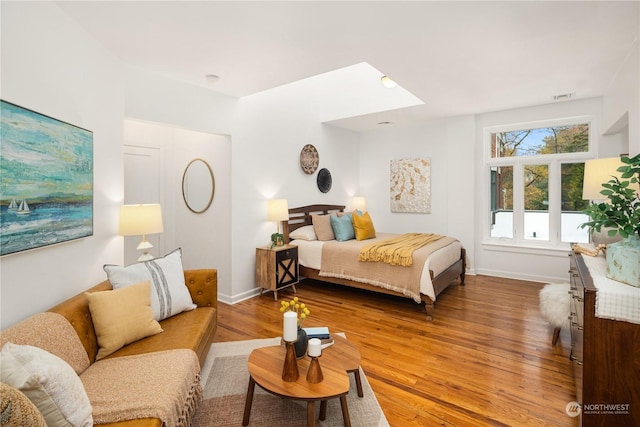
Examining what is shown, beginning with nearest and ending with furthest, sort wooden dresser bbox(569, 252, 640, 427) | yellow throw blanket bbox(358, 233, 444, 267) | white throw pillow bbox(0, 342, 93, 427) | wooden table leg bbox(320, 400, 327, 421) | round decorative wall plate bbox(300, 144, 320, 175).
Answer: white throw pillow bbox(0, 342, 93, 427)
wooden dresser bbox(569, 252, 640, 427)
wooden table leg bbox(320, 400, 327, 421)
yellow throw blanket bbox(358, 233, 444, 267)
round decorative wall plate bbox(300, 144, 320, 175)

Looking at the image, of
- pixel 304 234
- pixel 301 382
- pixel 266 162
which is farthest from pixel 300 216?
pixel 301 382

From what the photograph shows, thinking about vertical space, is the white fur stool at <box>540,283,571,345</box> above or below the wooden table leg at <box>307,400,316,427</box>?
above

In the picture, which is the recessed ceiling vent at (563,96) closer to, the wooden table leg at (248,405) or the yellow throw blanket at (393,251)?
the yellow throw blanket at (393,251)

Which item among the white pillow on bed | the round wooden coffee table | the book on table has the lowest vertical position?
the round wooden coffee table

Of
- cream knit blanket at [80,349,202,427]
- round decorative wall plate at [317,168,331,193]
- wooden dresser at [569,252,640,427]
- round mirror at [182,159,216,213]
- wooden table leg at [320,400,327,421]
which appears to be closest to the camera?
cream knit blanket at [80,349,202,427]

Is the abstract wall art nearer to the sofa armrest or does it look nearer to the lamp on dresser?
the sofa armrest

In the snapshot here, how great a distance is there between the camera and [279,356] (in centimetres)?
194

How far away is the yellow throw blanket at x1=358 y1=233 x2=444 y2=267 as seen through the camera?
3545mm

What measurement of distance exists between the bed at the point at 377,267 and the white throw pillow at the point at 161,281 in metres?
2.03

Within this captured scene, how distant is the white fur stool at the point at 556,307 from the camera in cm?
253

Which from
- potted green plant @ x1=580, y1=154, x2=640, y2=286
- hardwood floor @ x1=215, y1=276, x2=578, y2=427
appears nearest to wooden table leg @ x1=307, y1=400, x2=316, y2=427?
hardwood floor @ x1=215, y1=276, x2=578, y2=427

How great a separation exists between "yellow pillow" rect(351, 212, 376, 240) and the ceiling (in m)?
1.89

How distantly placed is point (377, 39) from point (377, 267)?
2.42 meters

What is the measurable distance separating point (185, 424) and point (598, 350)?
7.03 ft
